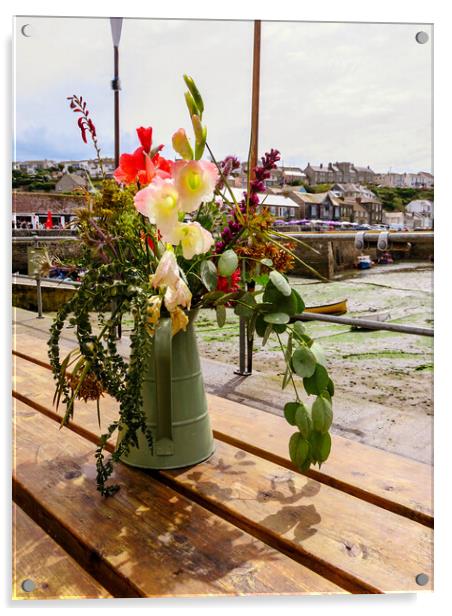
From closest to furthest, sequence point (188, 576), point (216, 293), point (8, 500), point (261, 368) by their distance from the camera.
→ 1. point (188, 576)
2. point (216, 293)
3. point (8, 500)
4. point (261, 368)

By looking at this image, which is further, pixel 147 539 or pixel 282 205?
pixel 282 205

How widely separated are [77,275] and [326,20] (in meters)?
0.63

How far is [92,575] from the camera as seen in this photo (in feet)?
1.94

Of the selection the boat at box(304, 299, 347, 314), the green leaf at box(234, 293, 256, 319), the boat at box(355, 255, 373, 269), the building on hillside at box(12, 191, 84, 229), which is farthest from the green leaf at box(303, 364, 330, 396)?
the boat at box(304, 299, 347, 314)

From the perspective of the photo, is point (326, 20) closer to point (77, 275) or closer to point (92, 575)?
point (77, 275)

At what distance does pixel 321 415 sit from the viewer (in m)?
0.67

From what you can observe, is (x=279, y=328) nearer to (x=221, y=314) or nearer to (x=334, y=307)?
(x=221, y=314)

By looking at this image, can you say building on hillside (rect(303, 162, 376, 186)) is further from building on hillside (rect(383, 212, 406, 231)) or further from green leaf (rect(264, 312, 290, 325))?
green leaf (rect(264, 312, 290, 325))

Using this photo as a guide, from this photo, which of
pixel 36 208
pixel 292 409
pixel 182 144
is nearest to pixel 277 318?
pixel 292 409

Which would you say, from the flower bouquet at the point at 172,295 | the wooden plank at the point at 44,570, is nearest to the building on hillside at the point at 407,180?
the flower bouquet at the point at 172,295

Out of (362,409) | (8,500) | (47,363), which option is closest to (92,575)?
(8,500)

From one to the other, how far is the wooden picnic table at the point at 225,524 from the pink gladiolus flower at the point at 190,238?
1.00 feet

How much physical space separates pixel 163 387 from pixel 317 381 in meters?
0.19

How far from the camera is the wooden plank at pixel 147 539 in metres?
0.55
